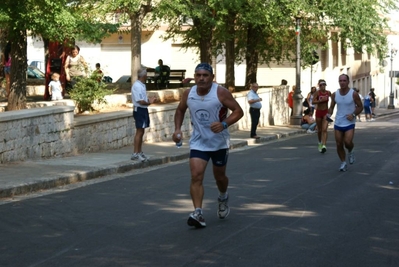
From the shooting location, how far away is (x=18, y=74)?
18797mm

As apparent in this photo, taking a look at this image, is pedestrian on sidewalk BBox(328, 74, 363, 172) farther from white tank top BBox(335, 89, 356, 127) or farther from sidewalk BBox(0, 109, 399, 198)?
sidewalk BBox(0, 109, 399, 198)

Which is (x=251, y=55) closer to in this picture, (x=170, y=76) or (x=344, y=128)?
(x=170, y=76)

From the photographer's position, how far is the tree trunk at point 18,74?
18.6 m

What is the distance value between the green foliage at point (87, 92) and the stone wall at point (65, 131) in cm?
87

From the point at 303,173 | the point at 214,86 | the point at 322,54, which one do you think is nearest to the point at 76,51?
the point at 303,173

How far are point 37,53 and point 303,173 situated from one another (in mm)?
48507

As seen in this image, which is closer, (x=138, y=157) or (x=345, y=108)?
(x=345, y=108)

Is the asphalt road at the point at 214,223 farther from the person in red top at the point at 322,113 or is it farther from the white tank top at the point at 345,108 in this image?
the person in red top at the point at 322,113

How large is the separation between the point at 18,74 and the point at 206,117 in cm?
1045

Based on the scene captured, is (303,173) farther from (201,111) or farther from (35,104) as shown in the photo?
(35,104)

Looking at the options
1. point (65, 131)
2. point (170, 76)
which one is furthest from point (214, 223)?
point (170, 76)

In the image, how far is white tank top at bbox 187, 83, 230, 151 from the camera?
30.2ft

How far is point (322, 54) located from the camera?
51000mm

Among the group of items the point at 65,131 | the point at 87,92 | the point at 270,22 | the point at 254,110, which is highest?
the point at 270,22
